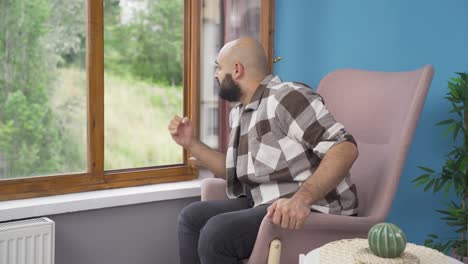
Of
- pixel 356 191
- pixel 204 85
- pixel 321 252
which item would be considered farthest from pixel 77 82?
pixel 321 252

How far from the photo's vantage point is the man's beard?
2.28m

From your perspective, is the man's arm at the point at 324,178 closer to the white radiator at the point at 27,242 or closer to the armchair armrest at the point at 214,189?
the armchair armrest at the point at 214,189

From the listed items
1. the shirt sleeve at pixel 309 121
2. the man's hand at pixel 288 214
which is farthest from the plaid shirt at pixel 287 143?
the man's hand at pixel 288 214

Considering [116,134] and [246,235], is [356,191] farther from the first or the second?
[116,134]

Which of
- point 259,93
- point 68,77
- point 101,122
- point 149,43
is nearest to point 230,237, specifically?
point 259,93

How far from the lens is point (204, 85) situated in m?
2.93

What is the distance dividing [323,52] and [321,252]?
149cm

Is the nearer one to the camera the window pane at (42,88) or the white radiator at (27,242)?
the white radiator at (27,242)

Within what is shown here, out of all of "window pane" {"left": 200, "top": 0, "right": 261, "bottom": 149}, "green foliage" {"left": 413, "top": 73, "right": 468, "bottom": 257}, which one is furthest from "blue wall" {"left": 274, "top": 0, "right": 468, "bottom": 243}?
"window pane" {"left": 200, "top": 0, "right": 261, "bottom": 149}

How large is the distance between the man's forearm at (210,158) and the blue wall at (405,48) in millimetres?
755

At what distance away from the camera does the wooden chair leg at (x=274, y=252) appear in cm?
177

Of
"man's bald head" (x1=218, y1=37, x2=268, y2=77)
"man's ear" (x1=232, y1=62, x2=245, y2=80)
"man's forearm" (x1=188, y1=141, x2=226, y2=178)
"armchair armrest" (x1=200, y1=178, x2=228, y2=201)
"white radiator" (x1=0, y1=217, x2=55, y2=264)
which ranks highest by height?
"man's bald head" (x1=218, y1=37, x2=268, y2=77)

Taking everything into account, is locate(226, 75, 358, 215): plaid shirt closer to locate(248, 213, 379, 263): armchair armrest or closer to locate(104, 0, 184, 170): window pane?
locate(248, 213, 379, 263): armchair armrest

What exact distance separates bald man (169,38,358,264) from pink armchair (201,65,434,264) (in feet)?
0.27
